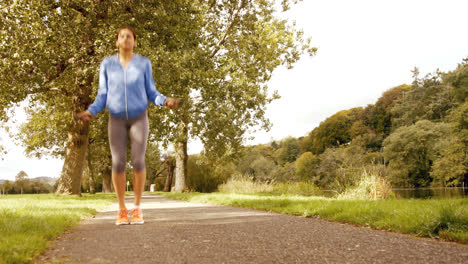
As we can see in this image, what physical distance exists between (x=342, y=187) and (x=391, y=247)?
10.8 metres

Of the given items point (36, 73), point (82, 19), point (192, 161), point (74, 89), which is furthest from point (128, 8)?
point (192, 161)

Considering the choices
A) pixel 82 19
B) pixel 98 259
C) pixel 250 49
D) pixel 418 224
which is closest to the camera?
pixel 98 259

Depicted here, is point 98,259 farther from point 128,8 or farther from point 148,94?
point 128,8

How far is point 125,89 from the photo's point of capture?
14.9 ft

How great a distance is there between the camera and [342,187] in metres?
14.2

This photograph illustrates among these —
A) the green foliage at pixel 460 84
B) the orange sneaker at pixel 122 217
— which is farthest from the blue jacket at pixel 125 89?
the green foliage at pixel 460 84

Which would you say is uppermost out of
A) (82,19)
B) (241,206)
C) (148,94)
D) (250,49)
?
(250,49)

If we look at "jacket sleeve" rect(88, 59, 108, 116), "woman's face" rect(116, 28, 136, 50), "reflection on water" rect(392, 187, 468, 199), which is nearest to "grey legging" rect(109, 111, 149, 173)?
"jacket sleeve" rect(88, 59, 108, 116)

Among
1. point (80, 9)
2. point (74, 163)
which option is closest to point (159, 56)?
point (80, 9)

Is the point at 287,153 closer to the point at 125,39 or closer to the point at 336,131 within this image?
the point at 336,131

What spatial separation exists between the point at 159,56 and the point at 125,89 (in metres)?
8.80

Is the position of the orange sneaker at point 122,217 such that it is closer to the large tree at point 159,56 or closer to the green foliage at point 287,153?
the large tree at point 159,56

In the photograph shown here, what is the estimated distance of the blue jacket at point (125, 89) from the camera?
4.53m

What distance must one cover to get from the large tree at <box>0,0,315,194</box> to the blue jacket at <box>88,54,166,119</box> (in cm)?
726
